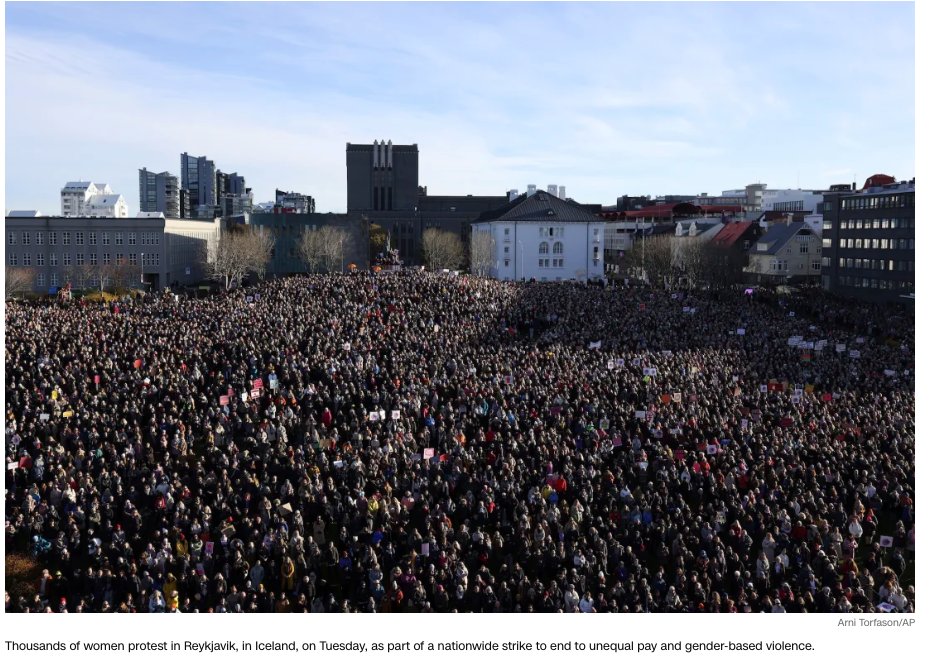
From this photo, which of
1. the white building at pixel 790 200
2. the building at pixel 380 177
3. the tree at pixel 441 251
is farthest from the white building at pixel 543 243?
the white building at pixel 790 200

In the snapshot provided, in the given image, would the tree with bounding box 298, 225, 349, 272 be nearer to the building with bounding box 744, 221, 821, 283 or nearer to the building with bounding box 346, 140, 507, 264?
the building with bounding box 346, 140, 507, 264

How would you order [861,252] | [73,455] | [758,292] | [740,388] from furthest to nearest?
[861,252] < [758,292] < [740,388] < [73,455]

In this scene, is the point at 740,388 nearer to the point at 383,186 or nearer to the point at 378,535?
the point at 378,535

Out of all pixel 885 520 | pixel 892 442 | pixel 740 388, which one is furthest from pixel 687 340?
pixel 885 520

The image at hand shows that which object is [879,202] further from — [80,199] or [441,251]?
[80,199]

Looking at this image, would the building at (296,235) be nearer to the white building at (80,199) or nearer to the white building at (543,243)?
the white building at (543,243)

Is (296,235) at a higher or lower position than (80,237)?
higher

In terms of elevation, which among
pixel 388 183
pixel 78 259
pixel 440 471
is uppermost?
pixel 388 183

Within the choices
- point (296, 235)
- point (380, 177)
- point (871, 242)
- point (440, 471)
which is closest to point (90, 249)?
point (296, 235)
